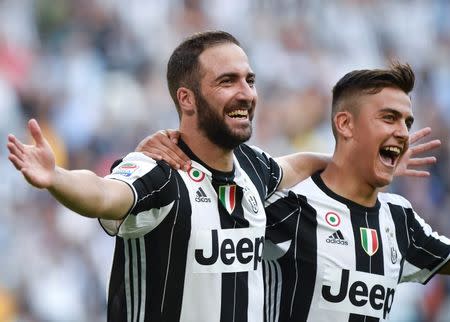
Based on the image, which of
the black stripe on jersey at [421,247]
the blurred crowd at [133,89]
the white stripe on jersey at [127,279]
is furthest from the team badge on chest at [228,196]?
the blurred crowd at [133,89]

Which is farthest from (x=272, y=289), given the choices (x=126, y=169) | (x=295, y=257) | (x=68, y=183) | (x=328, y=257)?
(x=68, y=183)

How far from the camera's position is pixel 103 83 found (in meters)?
10.1

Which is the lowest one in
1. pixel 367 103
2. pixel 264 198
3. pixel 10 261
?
pixel 10 261

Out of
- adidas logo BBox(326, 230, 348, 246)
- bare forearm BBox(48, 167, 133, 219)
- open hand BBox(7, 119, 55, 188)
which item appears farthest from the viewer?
adidas logo BBox(326, 230, 348, 246)

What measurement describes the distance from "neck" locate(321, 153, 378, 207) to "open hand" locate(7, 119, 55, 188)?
1927 mm

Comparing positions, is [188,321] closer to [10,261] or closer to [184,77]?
[184,77]

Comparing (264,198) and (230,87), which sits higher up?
(230,87)

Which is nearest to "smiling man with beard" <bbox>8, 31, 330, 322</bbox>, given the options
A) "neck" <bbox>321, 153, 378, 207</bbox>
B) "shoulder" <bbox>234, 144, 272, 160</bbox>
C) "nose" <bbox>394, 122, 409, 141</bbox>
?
"shoulder" <bbox>234, 144, 272, 160</bbox>

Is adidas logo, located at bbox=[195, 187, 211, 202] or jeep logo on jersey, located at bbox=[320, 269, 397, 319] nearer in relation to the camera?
adidas logo, located at bbox=[195, 187, 211, 202]

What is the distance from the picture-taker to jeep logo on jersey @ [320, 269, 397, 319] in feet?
16.8

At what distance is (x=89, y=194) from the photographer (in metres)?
4.05

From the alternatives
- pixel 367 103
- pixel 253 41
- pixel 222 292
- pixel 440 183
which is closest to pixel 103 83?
pixel 253 41

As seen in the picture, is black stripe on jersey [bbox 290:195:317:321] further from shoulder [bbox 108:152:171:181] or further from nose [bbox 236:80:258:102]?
shoulder [bbox 108:152:171:181]

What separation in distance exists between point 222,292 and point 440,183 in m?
6.77
